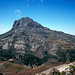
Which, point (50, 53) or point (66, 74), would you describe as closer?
point (66, 74)

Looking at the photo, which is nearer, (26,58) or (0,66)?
(0,66)

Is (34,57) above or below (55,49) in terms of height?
below

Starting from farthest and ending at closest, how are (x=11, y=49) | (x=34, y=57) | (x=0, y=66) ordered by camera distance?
(x=11, y=49), (x=34, y=57), (x=0, y=66)

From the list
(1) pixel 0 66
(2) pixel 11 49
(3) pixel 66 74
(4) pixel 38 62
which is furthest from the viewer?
(2) pixel 11 49

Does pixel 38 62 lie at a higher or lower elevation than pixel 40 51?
lower

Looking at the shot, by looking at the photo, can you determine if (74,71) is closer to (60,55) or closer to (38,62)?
(38,62)

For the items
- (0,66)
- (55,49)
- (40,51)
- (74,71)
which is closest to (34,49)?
→ (40,51)

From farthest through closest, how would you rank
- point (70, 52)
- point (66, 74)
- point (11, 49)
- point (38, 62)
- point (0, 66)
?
point (11, 49) → point (70, 52) → point (38, 62) → point (0, 66) → point (66, 74)

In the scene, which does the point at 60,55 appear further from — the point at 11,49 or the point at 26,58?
the point at 11,49

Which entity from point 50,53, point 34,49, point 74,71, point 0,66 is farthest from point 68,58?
point 0,66
